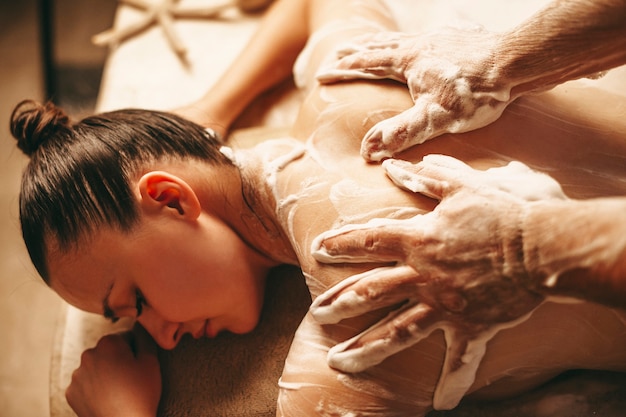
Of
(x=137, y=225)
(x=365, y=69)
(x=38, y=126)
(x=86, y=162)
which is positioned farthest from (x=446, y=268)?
(x=38, y=126)

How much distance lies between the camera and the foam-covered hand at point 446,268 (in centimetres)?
71

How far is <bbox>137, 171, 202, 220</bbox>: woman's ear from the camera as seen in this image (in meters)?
0.93

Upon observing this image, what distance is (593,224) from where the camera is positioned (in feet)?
2.11

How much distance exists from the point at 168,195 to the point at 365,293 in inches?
15.4

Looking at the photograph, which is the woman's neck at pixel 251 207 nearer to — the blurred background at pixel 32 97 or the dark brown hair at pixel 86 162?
the dark brown hair at pixel 86 162

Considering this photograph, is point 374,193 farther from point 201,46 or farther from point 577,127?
point 201,46

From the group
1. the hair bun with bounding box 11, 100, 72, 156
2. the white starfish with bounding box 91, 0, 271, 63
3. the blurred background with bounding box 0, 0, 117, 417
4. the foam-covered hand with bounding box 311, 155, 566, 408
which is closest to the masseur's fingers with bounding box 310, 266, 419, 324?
the foam-covered hand with bounding box 311, 155, 566, 408

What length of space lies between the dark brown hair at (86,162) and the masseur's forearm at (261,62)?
29 centimetres

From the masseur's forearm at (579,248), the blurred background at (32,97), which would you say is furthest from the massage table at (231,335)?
the blurred background at (32,97)

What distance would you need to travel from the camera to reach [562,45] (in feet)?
2.59

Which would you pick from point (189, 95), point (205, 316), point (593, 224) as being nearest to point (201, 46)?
point (189, 95)

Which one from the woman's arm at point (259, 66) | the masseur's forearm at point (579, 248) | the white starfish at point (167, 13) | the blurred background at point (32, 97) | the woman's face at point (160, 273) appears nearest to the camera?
the masseur's forearm at point (579, 248)

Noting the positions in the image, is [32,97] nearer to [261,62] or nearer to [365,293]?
[261,62]

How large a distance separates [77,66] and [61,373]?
1.45 meters
